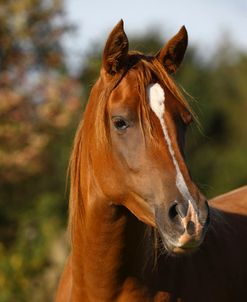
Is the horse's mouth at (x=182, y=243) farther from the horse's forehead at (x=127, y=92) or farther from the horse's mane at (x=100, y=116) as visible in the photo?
the horse's forehead at (x=127, y=92)

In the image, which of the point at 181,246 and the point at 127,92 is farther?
the point at 127,92

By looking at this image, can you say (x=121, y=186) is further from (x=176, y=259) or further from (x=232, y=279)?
(x=232, y=279)

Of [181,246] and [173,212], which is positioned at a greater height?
[173,212]

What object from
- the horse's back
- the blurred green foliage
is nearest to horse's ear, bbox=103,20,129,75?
the horse's back

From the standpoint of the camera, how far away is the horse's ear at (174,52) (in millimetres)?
4367

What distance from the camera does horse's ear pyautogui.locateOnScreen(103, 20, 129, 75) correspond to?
163 inches

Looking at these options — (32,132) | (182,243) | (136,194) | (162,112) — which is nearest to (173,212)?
(182,243)

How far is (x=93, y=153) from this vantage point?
14.2 ft

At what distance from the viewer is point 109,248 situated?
4.32 metres

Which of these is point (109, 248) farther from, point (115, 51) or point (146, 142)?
point (115, 51)

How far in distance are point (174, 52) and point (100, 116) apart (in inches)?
23.2

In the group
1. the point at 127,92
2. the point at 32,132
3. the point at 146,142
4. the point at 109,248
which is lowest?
the point at 32,132

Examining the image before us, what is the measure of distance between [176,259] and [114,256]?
0.40 meters

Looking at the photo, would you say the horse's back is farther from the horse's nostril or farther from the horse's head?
the horse's nostril
